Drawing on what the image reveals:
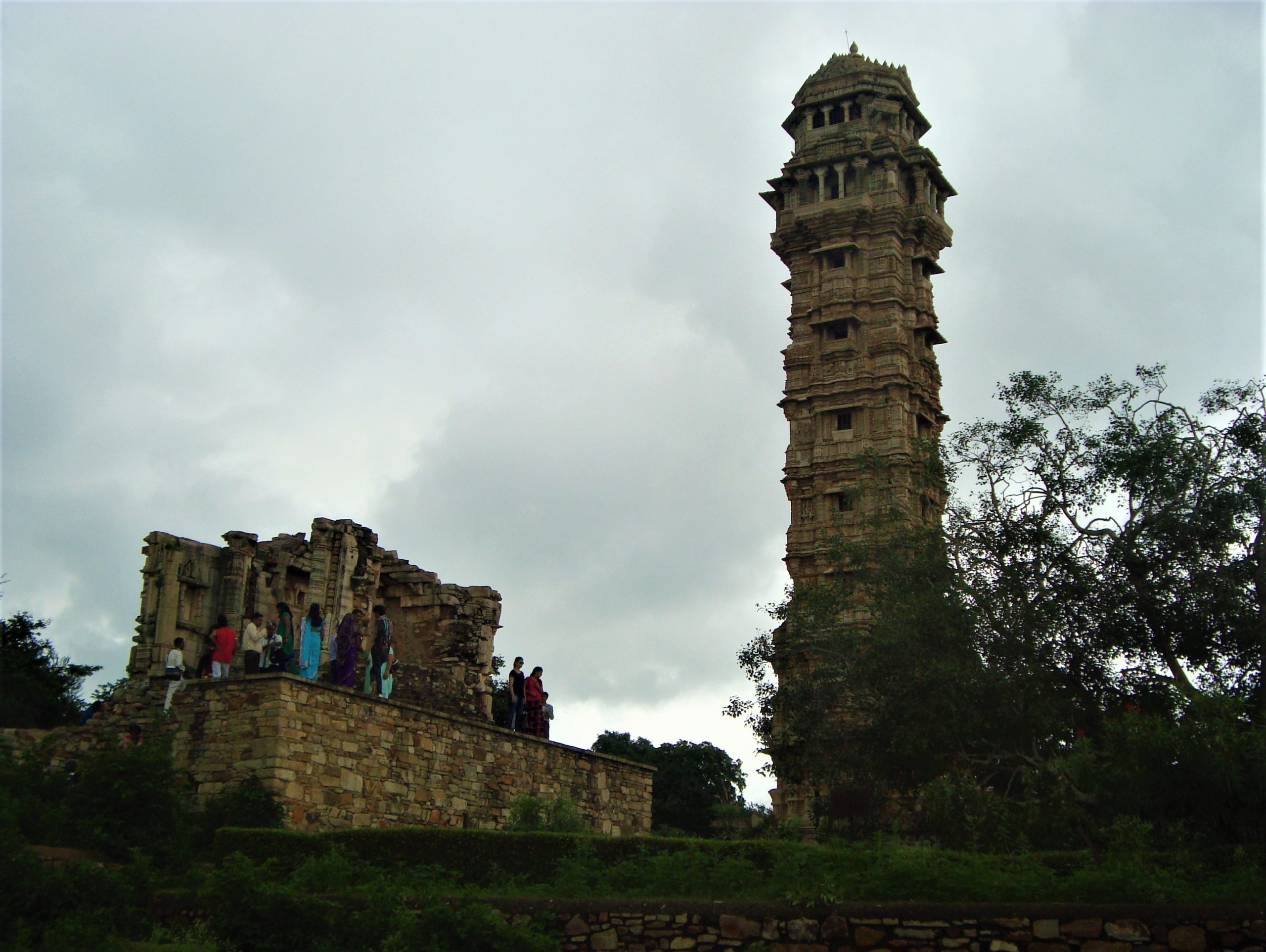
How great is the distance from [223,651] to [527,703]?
5.21 metres

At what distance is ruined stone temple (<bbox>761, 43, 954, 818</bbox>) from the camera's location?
1889 inches

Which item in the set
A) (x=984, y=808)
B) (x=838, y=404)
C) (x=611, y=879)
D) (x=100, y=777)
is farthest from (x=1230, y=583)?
(x=838, y=404)

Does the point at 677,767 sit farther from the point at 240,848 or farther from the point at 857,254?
the point at 240,848

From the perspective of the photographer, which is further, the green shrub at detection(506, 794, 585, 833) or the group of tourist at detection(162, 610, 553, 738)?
the group of tourist at detection(162, 610, 553, 738)

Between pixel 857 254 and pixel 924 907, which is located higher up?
pixel 857 254

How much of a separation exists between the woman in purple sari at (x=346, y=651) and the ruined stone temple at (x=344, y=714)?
1385 mm

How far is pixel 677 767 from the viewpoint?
47750mm

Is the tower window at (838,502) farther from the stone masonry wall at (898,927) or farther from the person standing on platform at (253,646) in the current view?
the stone masonry wall at (898,927)

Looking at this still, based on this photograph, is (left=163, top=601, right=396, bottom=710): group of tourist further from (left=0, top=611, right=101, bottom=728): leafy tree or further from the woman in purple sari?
(left=0, top=611, right=101, bottom=728): leafy tree

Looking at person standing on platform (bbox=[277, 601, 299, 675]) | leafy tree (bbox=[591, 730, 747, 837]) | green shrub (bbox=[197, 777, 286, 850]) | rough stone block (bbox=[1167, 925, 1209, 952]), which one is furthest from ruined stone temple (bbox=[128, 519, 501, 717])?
leafy tree (bbox=[591, 730, 747, 837])

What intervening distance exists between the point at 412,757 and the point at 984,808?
8123 millimetres

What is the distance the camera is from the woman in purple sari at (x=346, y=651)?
20.5 meters

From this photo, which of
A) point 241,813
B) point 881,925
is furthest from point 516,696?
point 881,925

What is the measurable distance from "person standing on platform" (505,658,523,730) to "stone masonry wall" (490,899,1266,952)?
27.4ft
